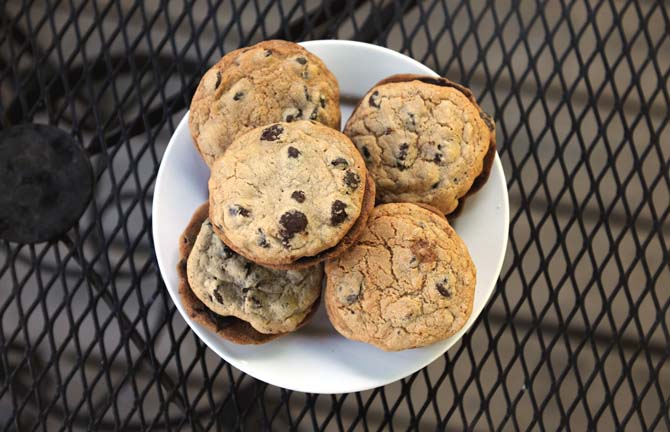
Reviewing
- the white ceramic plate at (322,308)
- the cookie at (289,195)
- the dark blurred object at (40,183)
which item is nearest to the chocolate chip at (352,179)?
the cookie at (289,195)

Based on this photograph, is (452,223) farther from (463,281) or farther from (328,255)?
(328,255)

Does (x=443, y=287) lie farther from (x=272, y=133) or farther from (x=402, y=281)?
(x=272, y=133)

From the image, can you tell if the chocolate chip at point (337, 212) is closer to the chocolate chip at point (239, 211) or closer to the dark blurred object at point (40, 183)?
the chocolate chip at point (239, 211)

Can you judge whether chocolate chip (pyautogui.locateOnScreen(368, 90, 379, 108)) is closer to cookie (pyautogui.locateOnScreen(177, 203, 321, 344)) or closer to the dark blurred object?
cookie (pyautogui.locateOnScreen(177, 203, 321, 344))

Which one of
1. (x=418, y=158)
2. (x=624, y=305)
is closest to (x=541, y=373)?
(x=624, y=305)

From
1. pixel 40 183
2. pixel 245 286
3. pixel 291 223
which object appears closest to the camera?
pixel 291 223

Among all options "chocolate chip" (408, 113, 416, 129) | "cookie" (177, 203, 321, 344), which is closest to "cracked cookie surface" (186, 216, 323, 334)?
"cookie" (177, 203, 321, 344)

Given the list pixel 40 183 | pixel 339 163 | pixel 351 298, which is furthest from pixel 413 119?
pixel 40 183
